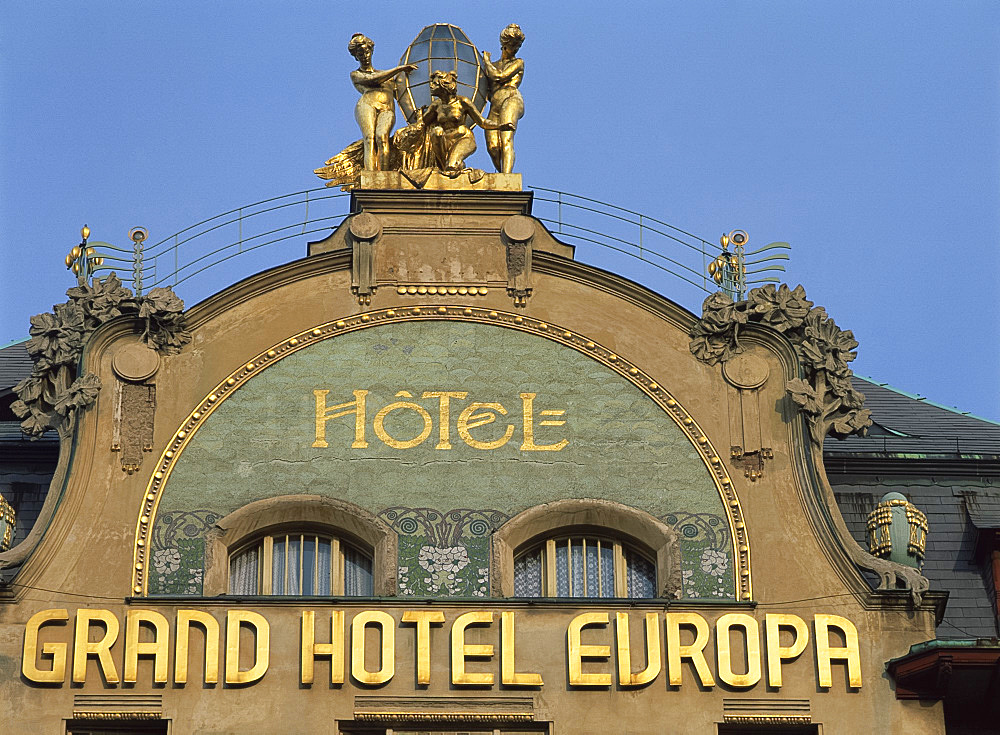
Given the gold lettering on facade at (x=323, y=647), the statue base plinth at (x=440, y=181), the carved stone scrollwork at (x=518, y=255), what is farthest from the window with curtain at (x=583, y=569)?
the statue base plinth at (x=440, y=181)

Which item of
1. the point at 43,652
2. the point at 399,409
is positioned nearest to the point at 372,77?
the point at 399,409

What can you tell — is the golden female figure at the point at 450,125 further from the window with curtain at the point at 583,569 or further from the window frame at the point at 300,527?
the window with curtain at the point at 583,569

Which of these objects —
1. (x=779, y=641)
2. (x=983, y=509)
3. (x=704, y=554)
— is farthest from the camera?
(x=983, y=509)

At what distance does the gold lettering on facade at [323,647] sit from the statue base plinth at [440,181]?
6003mm

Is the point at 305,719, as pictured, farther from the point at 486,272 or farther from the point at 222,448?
the point at 486,272

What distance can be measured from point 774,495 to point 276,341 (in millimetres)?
6323

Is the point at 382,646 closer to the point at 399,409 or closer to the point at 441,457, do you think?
the point at 441,457

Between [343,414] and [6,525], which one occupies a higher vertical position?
[343,414]

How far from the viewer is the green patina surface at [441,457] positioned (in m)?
30.2

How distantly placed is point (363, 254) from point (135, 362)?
10.3ft

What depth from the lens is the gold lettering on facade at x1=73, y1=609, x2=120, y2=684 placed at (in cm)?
2914

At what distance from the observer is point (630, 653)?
2950 centimetres

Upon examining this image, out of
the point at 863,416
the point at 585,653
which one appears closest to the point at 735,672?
the point at 585,653

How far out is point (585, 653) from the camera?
29438 mm
